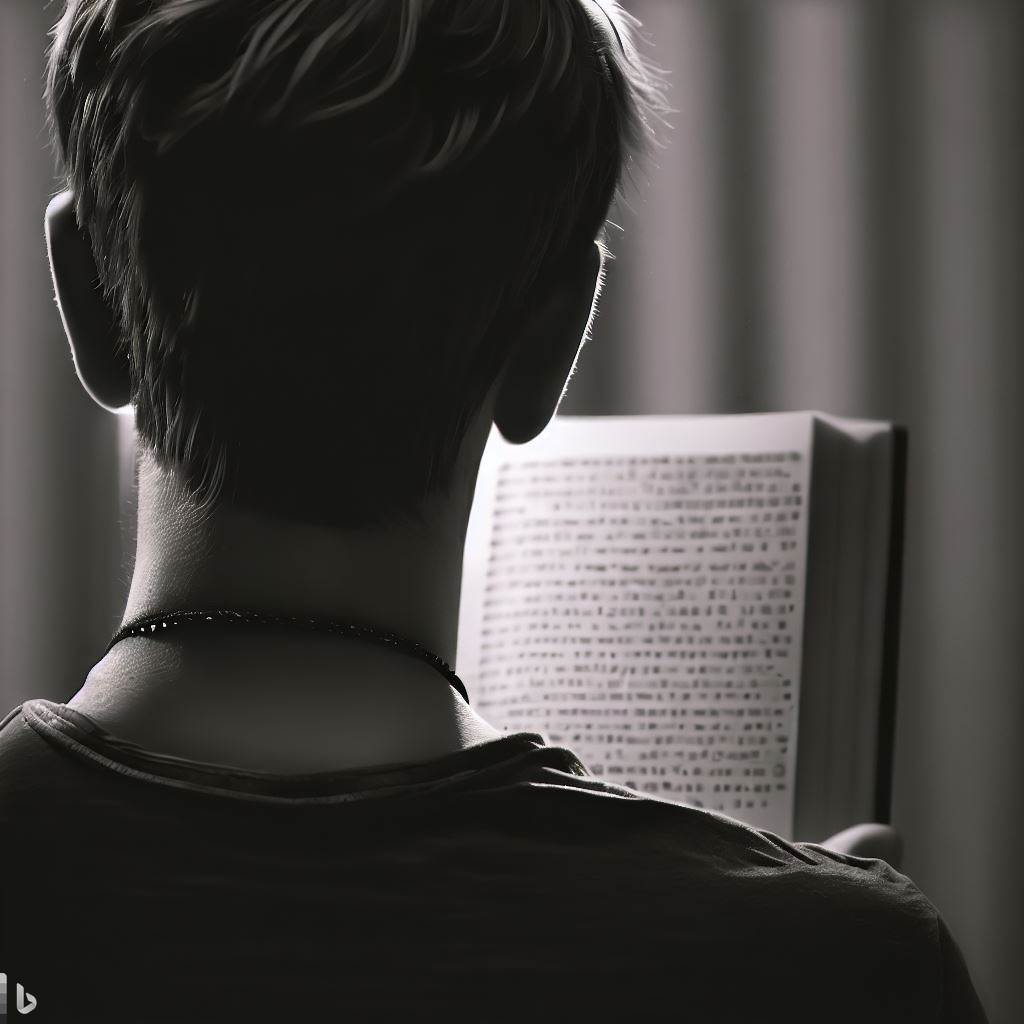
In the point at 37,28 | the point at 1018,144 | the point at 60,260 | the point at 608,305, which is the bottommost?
the point at 60,260

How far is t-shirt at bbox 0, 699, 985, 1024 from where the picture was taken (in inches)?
16.4

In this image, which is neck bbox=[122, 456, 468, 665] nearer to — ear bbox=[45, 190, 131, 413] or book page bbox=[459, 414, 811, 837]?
ear bbox=[45, 190, 131, 413]

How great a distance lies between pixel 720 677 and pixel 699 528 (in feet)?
0.38

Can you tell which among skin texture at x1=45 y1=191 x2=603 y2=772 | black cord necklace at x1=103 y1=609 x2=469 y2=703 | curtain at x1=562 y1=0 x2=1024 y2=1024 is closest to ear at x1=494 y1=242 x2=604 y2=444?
skin texture at x1=45 y1=191 x2=603 y2=772

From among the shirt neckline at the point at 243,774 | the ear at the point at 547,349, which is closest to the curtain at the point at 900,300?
the ear at the point at 547,349

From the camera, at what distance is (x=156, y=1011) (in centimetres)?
41

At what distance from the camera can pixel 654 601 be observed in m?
0.95

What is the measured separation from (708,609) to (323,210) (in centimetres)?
55

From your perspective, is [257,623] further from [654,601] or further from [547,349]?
[654,601]

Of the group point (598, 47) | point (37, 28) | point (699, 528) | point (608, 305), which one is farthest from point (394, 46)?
point (37, 28)

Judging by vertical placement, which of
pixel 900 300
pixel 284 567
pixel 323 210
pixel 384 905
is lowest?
pixel 384 905

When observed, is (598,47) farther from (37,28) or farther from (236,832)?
(37,28)

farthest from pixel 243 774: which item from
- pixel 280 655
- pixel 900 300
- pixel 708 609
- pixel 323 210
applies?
pixel 900 300

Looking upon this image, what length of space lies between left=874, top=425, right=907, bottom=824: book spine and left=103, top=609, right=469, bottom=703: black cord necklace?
0.48 metres
